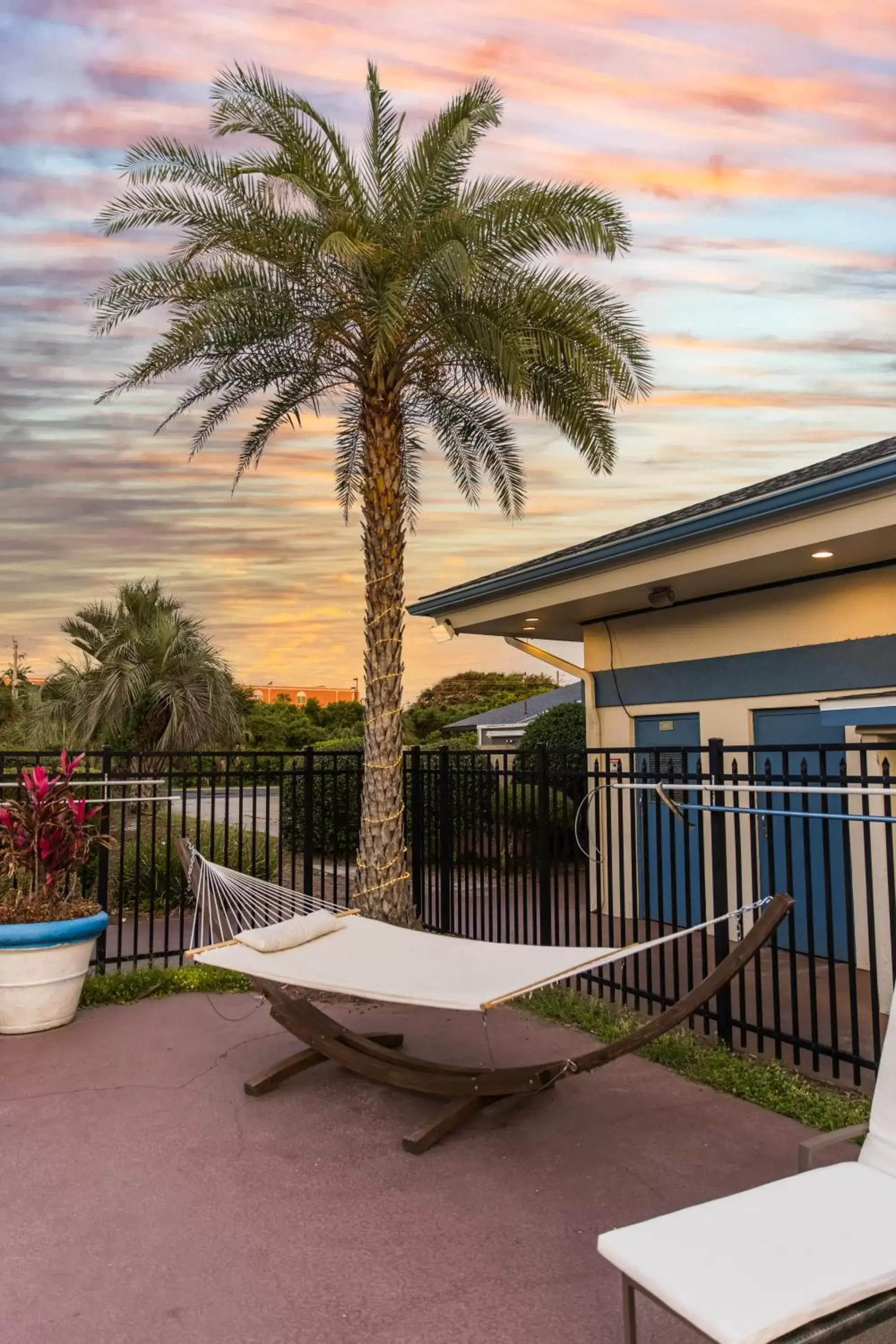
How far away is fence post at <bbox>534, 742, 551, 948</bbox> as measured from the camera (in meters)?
6.86

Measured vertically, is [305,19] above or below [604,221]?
above

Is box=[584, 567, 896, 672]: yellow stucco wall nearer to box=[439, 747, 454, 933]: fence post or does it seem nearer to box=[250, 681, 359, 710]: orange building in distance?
box=[439, 747, 454, 933]: fence post

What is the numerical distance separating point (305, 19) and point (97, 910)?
859 cm

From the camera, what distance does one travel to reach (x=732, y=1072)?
483cm

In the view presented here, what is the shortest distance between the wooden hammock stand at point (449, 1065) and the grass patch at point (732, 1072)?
2.26 ft

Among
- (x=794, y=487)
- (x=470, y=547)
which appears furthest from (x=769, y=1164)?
(x=470, y=547)

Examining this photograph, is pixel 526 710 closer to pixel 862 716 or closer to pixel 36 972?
pixel 862 716

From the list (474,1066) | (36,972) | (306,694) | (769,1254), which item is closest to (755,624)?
(474,1066)

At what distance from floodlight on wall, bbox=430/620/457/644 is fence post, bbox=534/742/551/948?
157 inches

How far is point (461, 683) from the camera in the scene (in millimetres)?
56281

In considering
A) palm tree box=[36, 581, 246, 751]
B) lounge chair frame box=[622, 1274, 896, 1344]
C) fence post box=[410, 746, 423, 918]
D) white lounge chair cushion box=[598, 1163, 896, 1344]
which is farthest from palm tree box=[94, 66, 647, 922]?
palm tree box=[36, 581, 246, 751]

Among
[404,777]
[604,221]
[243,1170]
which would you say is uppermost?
[604,221]

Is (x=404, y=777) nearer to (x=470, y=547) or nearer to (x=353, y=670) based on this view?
(x=470, y=547)

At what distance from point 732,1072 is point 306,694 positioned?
174 feet
